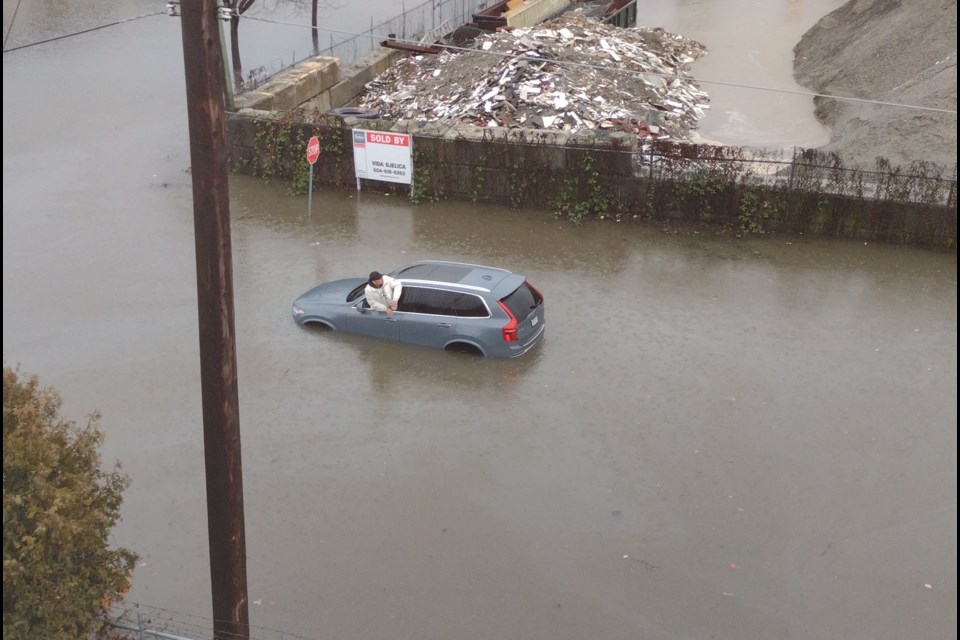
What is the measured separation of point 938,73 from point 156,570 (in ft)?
70.2

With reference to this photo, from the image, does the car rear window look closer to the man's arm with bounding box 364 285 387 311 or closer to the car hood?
the man's arm with bounding box 364 285 387 311

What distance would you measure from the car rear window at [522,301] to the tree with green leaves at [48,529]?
691 cm

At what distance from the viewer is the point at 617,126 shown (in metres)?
21.9

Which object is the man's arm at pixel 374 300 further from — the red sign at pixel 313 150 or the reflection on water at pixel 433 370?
the red sign at pixel 313 150

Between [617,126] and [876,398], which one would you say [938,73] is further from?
[876,398]

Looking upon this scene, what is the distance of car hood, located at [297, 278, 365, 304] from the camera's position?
1486 cm

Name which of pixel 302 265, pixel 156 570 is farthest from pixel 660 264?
pixel 156 570

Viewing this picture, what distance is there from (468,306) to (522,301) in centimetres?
76

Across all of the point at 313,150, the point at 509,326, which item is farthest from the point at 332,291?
the point at 313,150

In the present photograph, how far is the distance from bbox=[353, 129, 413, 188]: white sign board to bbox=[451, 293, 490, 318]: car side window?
686 centimetres

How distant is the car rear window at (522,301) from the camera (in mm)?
13633

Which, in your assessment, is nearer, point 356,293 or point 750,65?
point 356,293

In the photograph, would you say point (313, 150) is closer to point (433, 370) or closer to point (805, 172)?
point (433, 370)

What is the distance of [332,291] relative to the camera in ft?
49.5
